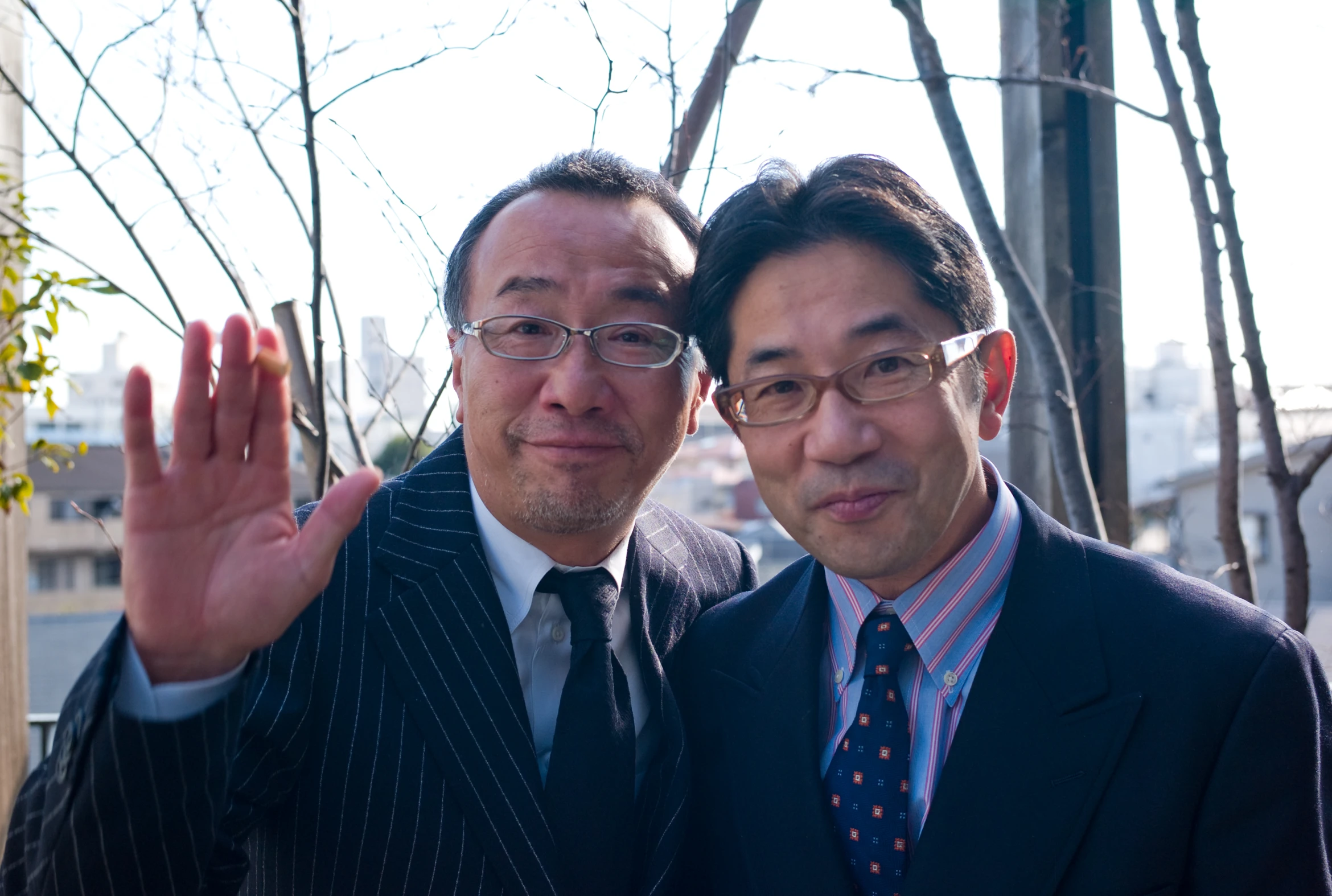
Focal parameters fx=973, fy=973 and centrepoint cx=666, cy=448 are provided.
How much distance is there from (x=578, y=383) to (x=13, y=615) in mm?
3179

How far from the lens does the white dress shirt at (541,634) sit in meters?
1.79

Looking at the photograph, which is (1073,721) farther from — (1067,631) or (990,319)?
(990,319)

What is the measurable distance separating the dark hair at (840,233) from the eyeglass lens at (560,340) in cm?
12

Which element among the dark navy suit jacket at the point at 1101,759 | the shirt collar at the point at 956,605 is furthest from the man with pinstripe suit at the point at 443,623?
the shirt collar at the point at 956,605

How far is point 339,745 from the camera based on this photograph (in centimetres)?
161

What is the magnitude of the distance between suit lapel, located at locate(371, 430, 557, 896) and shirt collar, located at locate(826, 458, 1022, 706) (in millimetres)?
581

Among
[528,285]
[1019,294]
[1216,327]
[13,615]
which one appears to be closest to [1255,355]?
[1216,327]

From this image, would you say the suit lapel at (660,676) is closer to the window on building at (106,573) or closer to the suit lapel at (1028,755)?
the suit lapel at (1028,755)

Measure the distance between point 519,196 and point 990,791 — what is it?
143 centimetres

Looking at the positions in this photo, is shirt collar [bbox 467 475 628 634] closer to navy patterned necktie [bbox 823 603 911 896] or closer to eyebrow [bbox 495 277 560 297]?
eyebrow [bbox 495 277 560 297]

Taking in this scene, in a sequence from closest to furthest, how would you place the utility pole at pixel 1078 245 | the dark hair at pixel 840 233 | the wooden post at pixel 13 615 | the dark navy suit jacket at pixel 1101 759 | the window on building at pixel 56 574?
the dark navy suit jacket at pixel 1101 759 → the dark hair at pixel 840 233 → the utility pole at pixel 1078 245 → the wooden post at pixel 13 615 → the window on building at pixel 56 574

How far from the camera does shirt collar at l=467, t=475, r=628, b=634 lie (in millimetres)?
1874

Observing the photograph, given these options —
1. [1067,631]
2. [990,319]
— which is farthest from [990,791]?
[990,319]

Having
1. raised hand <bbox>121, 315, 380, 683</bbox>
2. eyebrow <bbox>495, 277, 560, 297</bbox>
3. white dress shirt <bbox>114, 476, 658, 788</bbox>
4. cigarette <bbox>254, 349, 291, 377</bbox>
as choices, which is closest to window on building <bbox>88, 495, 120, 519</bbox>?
white dress shirt <bbox>114, 476, 658, 788</bbox>
